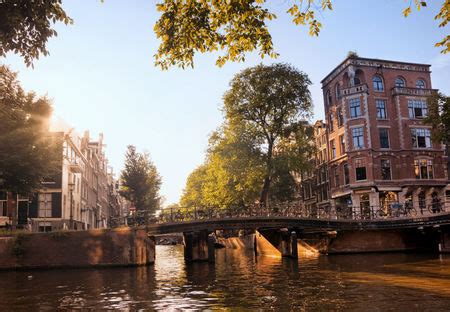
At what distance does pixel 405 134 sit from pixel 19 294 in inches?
1518

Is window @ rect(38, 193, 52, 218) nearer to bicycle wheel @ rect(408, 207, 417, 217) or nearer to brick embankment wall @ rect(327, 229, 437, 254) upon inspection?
brick embankment wall @ rect(327, 229, 437, 254)

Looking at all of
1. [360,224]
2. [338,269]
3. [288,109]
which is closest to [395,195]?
[360,224]

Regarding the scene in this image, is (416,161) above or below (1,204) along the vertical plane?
above

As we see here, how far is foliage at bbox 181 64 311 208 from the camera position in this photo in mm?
40875

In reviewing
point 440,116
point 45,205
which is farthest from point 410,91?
point 45,205

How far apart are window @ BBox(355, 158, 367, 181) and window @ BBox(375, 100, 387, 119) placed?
495cm

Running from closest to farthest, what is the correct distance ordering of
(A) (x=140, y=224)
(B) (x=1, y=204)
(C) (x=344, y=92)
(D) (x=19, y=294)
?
(D) (x=19, y=294), (A) (x=140, y=224), (B) (x=1, y=204), (C) (x=344, y=92)

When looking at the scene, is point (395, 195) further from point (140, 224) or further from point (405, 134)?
point (140, 224)

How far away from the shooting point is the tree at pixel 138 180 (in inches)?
2339

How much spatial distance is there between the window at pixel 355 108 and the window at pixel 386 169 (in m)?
5.29

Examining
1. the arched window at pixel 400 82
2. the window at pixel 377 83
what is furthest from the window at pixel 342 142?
the arched window at pixel 400 82

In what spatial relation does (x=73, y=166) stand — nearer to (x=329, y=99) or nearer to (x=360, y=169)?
(x=360, y=169)

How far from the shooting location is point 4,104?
3077 centimetres

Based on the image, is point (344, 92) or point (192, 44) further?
point (344, 92)
